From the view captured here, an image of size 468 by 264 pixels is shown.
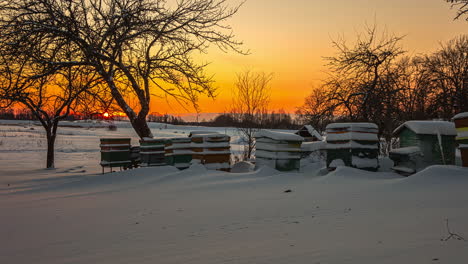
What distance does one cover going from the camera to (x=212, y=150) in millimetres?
9688

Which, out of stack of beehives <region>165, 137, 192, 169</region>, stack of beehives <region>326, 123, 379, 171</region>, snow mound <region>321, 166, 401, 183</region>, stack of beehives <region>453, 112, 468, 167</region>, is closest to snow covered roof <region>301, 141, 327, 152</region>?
stack of beehives <region>326, 123, 379, 171</region>

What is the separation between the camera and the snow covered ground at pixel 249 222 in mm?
3038

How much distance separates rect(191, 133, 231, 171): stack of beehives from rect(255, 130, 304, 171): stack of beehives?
3.72ft

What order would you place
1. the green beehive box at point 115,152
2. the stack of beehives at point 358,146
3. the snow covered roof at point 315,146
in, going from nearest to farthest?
the stack of beehives at point 358,146, the snow covered roof at point 315,146, the green beehive box at point 115,152

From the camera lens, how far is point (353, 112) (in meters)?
13.6

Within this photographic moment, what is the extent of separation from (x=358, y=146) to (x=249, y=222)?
520cm

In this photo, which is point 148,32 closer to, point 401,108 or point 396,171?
point 396,171

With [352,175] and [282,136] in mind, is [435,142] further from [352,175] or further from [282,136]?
[282,136]

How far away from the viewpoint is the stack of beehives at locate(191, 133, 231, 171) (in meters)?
9.63

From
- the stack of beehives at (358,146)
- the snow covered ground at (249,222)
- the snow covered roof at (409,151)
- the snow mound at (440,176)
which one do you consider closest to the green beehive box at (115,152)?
the snow covered ground at (249,222)

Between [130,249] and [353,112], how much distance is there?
11.8 meters

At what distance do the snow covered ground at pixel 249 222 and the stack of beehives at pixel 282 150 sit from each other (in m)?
1.52

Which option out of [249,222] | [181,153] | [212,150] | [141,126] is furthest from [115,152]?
[249,222]

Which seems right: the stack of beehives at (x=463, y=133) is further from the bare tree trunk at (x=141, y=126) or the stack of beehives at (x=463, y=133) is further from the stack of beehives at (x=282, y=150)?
the bare tree trunk at (x=141, y=126)
